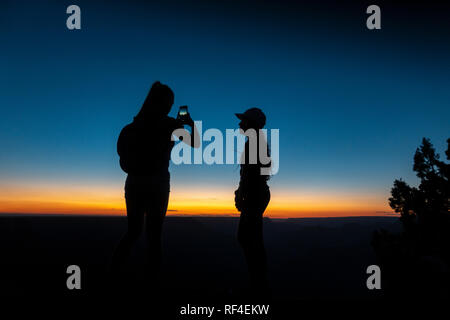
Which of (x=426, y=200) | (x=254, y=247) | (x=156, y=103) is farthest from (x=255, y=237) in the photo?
(x=426, y=200)

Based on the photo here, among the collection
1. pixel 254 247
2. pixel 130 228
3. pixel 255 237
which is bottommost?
pixel 254 247

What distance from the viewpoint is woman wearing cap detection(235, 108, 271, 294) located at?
9.44 feet

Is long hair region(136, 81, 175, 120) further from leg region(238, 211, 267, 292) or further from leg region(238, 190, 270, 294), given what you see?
leg region(238, 211, 267, 292)

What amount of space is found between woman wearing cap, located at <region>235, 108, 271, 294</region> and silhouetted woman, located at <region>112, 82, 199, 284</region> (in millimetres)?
998

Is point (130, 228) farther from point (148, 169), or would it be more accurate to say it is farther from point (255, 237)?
point (255, 237)

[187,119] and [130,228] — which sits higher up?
[187,119]

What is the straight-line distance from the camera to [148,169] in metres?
2.52

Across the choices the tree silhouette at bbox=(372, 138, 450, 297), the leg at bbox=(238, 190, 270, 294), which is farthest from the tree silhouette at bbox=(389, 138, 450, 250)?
the leg at bbox=(238, 190, 270, 294)

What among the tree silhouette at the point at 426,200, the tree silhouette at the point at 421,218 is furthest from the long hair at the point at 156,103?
the tree silhouette at the point at 426,200

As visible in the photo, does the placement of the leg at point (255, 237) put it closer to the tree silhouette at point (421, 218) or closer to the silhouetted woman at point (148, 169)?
the silhouetted woman at point (148, 169)

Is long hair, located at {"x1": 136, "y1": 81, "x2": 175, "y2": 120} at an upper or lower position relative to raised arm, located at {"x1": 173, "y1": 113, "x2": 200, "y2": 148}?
upper

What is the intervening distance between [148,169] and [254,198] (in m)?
1.35

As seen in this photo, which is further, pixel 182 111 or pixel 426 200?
pixel 426 200
